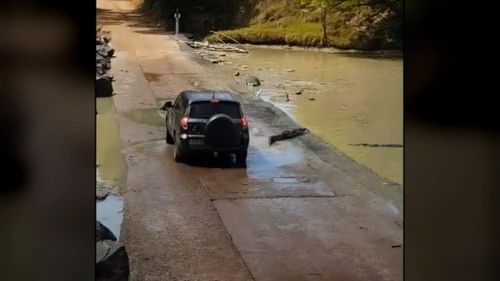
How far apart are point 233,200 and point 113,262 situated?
647mm

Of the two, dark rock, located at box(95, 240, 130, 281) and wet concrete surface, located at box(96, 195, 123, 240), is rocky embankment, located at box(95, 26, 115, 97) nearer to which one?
wet concrete surface, located at box(96, 195, 123, 240)

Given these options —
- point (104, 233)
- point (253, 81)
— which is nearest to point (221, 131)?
point (253, 81)

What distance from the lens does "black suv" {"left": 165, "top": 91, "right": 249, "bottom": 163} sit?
2348mm

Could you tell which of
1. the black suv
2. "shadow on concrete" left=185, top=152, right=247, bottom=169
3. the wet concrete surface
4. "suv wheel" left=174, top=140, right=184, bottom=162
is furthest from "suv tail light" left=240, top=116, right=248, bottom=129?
the wet concrete surface

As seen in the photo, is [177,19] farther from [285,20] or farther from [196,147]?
[196,147]

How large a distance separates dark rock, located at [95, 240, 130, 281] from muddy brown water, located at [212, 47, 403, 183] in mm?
1082

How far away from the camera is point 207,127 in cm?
238

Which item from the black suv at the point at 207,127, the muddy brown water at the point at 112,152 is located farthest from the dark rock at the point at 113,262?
the black suv at the point at 207,127

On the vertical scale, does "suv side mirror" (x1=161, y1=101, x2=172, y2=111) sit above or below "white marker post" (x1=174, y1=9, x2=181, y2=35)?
below
